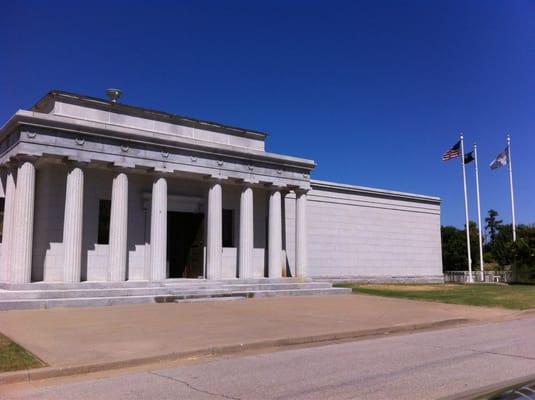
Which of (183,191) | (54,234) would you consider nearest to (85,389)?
(54,234)

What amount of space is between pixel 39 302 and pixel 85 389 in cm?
1045

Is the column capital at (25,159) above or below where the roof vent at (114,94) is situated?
below

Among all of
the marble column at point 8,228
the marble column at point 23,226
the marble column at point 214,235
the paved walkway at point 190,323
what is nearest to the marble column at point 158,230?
the marble column at point 214,235

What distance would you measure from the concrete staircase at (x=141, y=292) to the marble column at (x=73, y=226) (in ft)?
2.04

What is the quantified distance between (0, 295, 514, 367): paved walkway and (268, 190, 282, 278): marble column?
442 cm

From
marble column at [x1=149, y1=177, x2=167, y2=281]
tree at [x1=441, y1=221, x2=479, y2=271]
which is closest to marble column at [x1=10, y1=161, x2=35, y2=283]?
marble column at [x1=149, y1=177, x2=167, y2=281]

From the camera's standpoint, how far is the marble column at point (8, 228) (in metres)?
19.5

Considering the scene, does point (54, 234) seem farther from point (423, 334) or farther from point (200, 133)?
point (423, 334)

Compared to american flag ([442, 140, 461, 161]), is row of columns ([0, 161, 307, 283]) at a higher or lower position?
lower

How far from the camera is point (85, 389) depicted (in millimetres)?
7598

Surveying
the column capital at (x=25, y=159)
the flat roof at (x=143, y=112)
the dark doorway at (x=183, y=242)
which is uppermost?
the flat roof at (x=143, y=112)

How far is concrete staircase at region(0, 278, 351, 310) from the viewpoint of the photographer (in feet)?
56.9

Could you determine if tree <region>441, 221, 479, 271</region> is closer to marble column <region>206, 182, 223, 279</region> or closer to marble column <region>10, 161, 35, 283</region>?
marble column <region>206, 182, 223, 279</region>

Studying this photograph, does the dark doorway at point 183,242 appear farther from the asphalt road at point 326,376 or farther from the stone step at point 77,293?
the asphalt road at point 326,376
